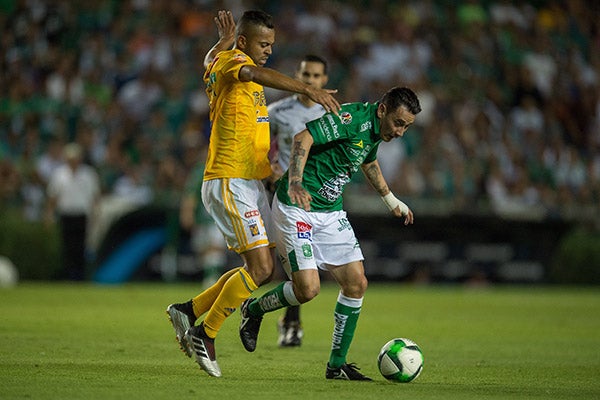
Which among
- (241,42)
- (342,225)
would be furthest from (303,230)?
(241,42)

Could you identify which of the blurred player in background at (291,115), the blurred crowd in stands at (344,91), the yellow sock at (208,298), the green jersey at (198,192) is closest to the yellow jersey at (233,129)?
the yellow sock at (208,298)

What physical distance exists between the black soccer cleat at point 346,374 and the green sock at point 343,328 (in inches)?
1.4

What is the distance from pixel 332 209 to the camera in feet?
27.8

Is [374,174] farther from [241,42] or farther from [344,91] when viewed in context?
[344,91]

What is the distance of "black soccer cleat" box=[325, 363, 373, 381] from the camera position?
7.98 metres

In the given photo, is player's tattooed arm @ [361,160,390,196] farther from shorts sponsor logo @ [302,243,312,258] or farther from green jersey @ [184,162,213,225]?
green jersey @ [184,162,213,225]

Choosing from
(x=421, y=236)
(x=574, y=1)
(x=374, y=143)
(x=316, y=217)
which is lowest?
(x=421, y=236)

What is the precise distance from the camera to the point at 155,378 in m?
7.64

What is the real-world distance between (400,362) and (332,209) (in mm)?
1317

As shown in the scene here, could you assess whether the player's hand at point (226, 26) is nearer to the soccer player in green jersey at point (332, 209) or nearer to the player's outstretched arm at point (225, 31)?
the player's outstretched arm at point (225, 31)

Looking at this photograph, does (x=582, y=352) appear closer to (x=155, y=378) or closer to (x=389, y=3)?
(x=155, y=378)

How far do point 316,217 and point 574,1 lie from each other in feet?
69.6

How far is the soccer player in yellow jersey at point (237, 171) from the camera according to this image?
819cm

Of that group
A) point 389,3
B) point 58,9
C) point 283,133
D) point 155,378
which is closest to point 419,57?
point 389,3
